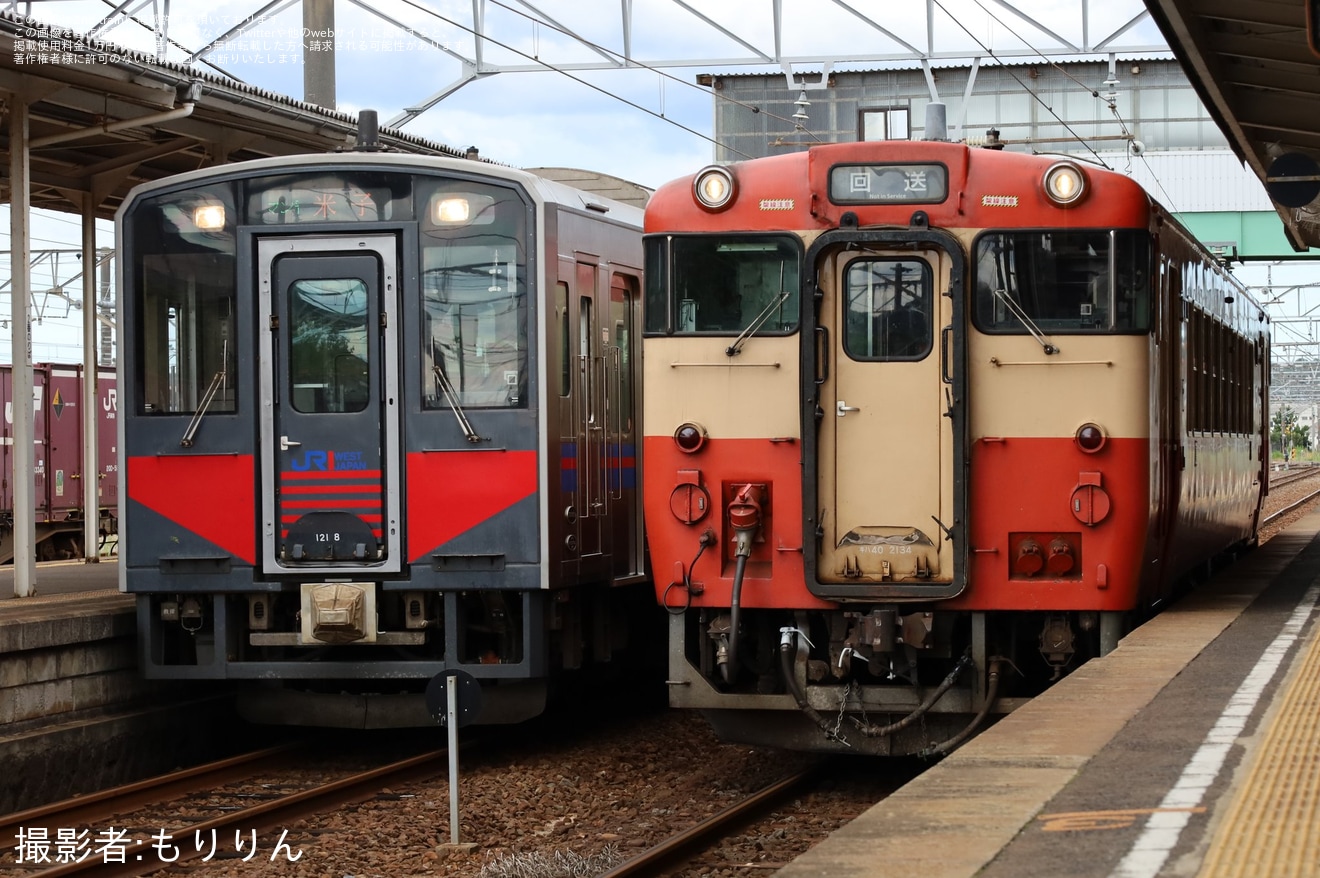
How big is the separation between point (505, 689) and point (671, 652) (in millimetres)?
A: 1909

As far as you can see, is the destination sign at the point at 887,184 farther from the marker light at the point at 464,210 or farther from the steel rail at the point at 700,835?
the steel rail at the point at 700,835

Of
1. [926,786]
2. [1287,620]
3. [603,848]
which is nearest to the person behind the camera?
[926,786]

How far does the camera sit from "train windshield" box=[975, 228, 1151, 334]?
28.7ft

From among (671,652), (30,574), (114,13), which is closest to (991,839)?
(671,652)

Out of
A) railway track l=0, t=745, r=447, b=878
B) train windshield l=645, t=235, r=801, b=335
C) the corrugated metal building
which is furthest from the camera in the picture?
the corrugated metal building

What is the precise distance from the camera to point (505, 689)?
35.0 feet

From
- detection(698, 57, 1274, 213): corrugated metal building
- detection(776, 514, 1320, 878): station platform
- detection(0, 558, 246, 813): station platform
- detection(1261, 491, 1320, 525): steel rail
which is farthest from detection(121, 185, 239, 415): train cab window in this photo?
detection(698, 57, 1274, 213): corrugated metal building

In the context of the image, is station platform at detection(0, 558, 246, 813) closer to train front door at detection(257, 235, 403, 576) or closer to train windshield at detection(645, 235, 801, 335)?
train front door at detection(257, 235, 403, 576)

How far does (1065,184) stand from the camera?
8789 mm

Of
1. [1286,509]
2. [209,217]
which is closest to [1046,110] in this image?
[1286,509]

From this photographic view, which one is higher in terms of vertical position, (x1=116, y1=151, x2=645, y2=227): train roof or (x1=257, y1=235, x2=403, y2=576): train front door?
(x1=116, y1=151, x2=645, y2=227): train roof

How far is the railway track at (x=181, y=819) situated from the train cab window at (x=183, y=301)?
7.27ft

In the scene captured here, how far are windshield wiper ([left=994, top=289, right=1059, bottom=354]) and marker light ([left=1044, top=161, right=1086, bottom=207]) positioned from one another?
54cm

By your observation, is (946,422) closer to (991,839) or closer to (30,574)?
(991,839)
